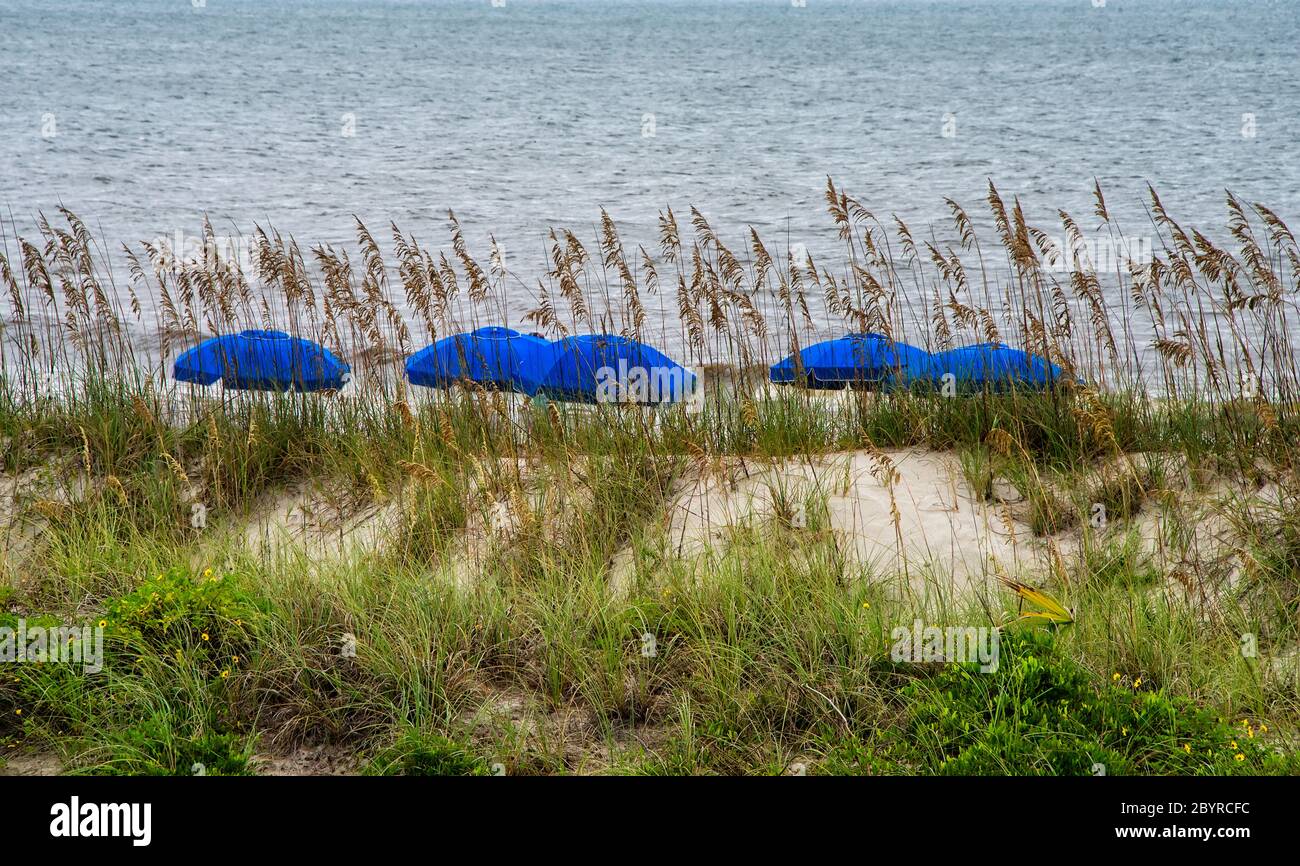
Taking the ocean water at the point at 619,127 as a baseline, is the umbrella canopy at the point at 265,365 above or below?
below

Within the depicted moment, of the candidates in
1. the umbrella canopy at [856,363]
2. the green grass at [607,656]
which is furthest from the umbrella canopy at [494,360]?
the green grass at [607,656]

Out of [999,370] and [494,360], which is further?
[494,360]

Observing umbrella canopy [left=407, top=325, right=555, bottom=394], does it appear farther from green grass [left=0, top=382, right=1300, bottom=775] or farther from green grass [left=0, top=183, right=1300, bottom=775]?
green grass [left=0, top=382, right=1300, bottom=775]

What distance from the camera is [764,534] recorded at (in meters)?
5.18

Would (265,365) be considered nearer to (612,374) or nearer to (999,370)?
(612,374)

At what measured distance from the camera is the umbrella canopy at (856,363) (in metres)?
6.38

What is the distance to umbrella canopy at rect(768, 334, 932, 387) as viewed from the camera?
6.38m

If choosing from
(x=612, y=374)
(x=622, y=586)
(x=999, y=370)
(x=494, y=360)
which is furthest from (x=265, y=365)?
(x=999, y=370)

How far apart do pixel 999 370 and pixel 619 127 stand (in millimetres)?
32998

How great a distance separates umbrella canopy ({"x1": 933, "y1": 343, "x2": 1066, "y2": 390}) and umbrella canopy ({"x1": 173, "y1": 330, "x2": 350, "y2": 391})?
358cm

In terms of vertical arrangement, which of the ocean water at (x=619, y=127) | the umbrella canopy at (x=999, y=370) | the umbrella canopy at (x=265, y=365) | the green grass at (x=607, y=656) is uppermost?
the ocean water at (x=619, y=127)

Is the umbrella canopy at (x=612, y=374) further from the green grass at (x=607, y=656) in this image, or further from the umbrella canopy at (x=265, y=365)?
the umbrella canopy at (x=265, y=365)

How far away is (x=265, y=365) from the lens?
22.4 feet

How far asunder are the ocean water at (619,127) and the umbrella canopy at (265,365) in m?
6.18
